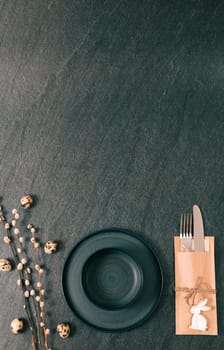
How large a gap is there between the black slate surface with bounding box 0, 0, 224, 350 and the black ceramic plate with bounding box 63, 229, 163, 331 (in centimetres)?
4

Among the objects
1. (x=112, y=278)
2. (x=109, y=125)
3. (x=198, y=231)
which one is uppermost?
(x=109, y=125)

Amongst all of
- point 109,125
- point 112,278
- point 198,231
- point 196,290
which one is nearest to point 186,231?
point 198,231

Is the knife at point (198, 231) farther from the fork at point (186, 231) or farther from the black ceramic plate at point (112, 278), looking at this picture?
the black ceramic plate at point (112, 278)

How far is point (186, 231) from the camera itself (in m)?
1.69

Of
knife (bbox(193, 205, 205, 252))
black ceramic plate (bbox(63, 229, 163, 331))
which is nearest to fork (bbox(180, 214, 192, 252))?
knife (bbox(193, 205, 205, 252))

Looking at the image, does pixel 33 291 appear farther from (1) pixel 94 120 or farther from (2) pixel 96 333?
(1) pixel 94 120

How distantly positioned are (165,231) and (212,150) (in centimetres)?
36

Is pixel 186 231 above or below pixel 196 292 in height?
above

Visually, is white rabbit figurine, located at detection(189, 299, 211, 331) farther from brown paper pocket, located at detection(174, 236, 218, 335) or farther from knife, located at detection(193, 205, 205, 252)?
knife, located at detection(193, 205, 205, 252)

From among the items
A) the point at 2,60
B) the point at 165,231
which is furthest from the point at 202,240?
the point at 2,60

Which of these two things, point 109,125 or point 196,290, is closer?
point 196,290

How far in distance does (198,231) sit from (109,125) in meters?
0.52

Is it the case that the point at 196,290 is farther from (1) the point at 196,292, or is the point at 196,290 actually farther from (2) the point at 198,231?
(2) the point at 198,231

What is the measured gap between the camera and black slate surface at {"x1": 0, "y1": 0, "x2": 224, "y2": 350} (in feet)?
5.55
